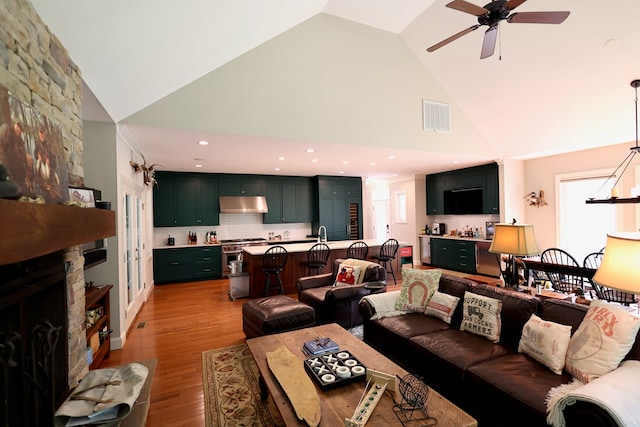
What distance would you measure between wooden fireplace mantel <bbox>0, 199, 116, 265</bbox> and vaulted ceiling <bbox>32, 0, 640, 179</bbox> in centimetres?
A: 137

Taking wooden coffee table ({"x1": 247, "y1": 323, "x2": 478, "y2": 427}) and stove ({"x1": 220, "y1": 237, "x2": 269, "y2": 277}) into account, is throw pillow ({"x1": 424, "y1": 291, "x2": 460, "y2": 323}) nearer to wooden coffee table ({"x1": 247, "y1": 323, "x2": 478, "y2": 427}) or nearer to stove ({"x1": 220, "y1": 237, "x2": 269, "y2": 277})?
wooden coffee table ({"x1": 247, "y1": 323, "x2": 478, "y2": 427})

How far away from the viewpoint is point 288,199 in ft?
26.8

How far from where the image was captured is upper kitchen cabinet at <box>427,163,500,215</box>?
6754 millimetres

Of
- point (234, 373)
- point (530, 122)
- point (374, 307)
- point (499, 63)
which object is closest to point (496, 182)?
point (530, 122)

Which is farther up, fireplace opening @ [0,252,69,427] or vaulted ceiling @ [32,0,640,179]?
vaulted ceiling @ [32,0,640,179]

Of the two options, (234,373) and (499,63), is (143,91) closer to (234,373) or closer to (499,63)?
(234,373)

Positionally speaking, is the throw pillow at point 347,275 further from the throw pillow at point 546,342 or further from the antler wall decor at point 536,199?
the antler wall decor at point 536,199

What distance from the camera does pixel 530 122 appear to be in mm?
5227

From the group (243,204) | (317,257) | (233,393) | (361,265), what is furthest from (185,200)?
(233,393)

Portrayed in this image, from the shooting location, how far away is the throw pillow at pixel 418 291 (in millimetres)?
3203

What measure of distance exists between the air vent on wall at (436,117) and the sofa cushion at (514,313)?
11.8 ft

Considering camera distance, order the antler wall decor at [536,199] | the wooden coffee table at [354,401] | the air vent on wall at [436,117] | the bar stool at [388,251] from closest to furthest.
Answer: the wooden coffee table at [354,401] < the air vent on wall at [436,117] < the bar stool at [388,251] < the antler wall decor at [536,199]

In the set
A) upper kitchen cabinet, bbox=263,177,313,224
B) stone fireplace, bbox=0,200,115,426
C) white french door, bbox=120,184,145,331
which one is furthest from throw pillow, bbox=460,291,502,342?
upper kitchen cabinet, bbox=263,177,313,224

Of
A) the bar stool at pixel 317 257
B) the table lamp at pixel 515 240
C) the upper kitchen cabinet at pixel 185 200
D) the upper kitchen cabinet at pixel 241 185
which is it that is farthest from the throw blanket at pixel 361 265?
the upper kitchen cabinet at pixel 185 200
